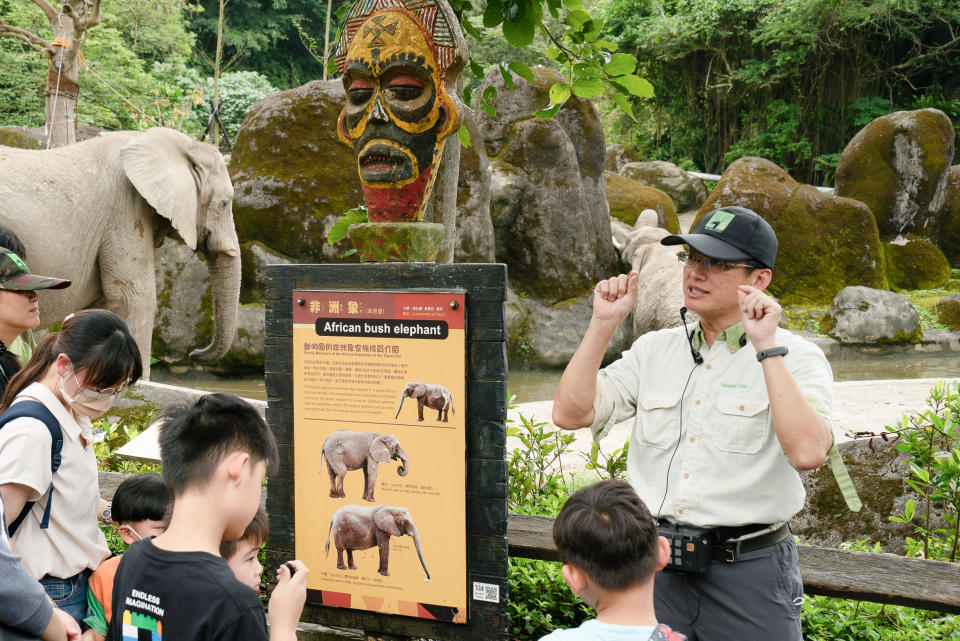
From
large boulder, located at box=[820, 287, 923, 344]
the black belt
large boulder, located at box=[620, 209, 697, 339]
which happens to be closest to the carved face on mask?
the black belt

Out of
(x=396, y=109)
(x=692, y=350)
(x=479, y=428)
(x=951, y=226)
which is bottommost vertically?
(x=479, y=428)

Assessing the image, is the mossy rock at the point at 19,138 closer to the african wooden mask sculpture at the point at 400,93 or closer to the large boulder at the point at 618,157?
the african wooden mask sculpture at the point at 400,93

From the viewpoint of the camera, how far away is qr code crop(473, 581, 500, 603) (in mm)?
2902

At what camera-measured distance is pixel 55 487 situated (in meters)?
2.57

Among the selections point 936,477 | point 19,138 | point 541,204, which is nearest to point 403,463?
point 936,477

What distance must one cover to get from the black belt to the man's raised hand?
69 centimetres

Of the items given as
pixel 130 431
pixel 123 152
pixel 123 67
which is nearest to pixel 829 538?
pixel 130 431

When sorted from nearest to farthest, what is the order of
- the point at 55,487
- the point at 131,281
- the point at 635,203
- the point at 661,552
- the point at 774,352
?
the point at 661,552 → the point at 774,352 → the point at 55,487 → the point at 131,281 → the point at 635,203

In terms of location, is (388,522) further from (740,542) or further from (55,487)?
(740,542)

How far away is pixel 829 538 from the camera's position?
181 inches

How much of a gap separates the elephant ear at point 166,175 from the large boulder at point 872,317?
10.6m

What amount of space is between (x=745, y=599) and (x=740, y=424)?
487 mm

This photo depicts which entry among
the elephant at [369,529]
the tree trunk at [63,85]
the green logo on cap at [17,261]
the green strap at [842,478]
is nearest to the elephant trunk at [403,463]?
the elephant at [369,529]

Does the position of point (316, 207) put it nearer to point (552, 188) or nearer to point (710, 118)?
point (552, 188)
